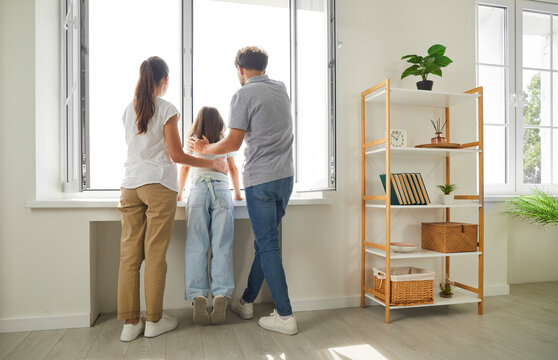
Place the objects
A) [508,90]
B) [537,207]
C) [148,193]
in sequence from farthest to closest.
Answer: [508,90] < [537,207] < [148,193]

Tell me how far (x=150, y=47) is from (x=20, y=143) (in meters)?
1.00

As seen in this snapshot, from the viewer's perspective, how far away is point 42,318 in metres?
2.22

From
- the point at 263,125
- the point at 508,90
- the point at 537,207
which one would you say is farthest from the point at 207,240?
the point at 508,90

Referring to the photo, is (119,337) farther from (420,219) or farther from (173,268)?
(420,219)

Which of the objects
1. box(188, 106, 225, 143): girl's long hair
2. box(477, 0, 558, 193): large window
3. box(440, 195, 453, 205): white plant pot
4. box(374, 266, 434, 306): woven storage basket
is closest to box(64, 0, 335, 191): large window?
box(188, 106, 225, 143): girl's long hair

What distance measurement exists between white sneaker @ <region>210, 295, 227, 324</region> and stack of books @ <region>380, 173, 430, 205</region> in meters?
1.18

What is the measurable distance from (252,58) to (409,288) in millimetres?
1606

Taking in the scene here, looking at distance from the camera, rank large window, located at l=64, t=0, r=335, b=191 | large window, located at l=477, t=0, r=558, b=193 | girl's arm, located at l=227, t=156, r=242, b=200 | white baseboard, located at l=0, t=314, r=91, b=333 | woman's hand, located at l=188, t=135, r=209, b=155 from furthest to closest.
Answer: large window, located at l=477, t=0, r=558, b=193 < girl's arm, located at l=227, t=156, r=242, b=200 < large window, located at l=64, t=0, r=335, b=191 < woman's hand, located at l=188, t=135, r=209, b=155 < white baseboard, located at l=0, t=314, r=91, b=333

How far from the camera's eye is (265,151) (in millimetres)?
2082

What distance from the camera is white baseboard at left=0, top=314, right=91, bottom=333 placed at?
2.19 metres

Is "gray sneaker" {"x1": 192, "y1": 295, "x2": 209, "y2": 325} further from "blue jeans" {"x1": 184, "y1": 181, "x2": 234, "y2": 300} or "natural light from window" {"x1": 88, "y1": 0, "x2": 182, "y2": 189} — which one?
"natural light from window" {"x1": 88, "y1": 0, "x2": 182, "y2": 189}

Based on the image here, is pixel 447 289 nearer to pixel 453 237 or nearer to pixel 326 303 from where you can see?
pixel 453 237

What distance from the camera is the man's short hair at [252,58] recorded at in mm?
2129

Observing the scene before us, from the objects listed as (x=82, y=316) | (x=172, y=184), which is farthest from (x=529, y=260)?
(x=82, y=316)
